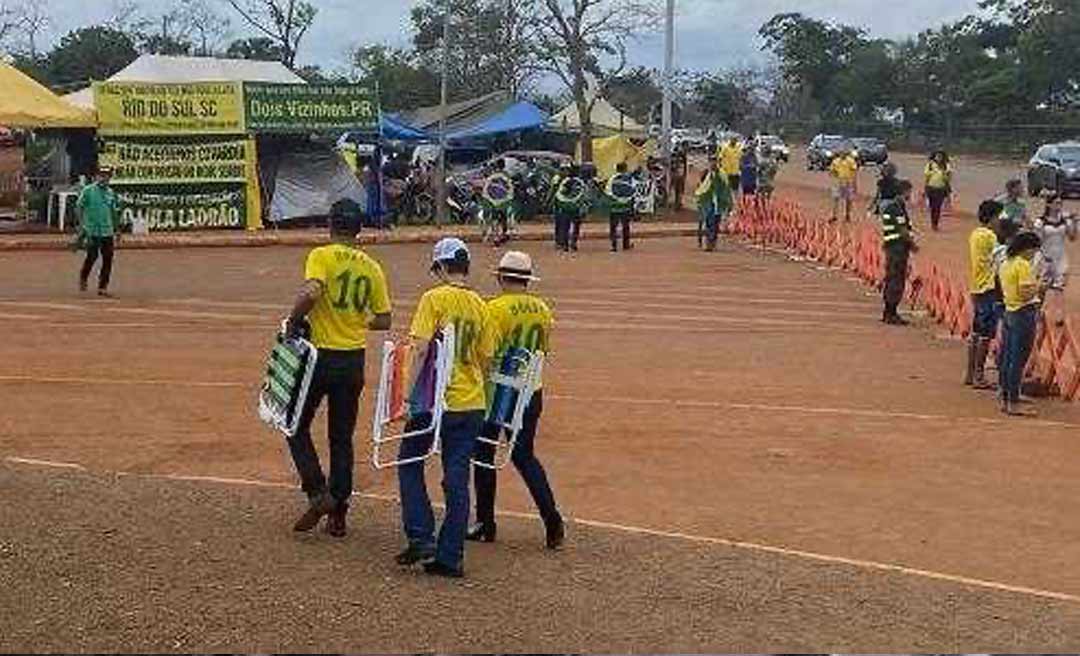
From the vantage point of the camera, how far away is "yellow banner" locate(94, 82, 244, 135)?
3247cm

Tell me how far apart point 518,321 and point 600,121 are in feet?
147

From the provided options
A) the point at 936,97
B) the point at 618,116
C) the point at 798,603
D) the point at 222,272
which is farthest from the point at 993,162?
the point at 798,603

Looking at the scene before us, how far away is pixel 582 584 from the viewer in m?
7.79

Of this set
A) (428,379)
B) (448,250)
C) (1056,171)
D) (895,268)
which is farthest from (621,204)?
(428,379)

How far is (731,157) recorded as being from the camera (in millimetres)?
38938

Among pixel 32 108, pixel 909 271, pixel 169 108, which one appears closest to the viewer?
pixel 909 271

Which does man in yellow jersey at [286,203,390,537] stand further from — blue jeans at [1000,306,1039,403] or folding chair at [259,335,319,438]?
blue jeans at [1000,306,1039,403]

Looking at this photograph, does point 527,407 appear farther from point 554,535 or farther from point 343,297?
point 343,297

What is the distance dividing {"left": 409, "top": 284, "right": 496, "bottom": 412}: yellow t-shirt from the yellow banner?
2603 cm

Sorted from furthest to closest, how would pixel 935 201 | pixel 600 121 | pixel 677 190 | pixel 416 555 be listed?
pixel 600 121
pixel 677 190
pixel 935 201
pixel 416 555

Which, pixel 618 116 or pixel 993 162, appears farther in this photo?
pixel 993 162

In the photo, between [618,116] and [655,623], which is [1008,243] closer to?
[655,623]

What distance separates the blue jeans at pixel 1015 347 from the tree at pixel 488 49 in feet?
130

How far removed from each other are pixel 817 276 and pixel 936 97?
63.5 metres
